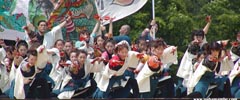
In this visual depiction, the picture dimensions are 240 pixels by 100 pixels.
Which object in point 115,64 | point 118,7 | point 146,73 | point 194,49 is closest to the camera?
point 115,64

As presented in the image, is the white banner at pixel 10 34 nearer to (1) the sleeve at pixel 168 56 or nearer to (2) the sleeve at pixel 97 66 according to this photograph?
(2) the sleeve at pixel 97 66

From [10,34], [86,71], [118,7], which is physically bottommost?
[10,34]

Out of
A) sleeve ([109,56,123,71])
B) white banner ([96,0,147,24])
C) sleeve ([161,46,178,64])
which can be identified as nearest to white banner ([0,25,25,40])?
white banner ([96,0,147,24])

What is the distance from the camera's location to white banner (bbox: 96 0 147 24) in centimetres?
→ 1137

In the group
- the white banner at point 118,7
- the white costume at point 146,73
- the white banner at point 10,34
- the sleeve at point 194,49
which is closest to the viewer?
the white costume at point 146,73

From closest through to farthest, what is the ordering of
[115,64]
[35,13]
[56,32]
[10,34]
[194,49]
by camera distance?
[115,64], [194,49], [56,32], [10,34], [35,13]

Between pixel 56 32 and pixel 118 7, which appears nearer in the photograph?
pixel 56 32

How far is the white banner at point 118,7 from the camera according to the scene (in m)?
11.4

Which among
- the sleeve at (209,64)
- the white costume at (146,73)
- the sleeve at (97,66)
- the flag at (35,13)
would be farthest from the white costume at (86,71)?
the flag at (35,13)

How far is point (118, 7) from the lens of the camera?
11484 mm

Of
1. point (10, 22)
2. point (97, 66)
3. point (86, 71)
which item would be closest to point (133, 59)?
point (97, 66)

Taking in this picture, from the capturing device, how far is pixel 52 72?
9.05 metres

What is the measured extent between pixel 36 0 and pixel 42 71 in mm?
3105

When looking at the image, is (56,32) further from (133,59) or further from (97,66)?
(133,59)
